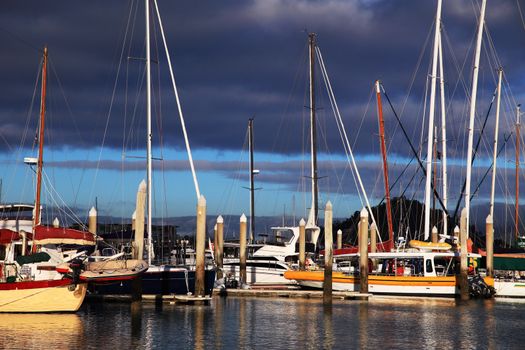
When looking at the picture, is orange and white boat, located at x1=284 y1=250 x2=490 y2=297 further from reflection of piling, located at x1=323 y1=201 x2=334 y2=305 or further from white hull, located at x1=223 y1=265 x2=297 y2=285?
reflection of piling, located at x1=323 y1=201 x2=334 y2=305

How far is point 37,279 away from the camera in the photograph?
129ft

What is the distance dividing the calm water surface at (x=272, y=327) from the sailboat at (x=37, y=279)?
0.59 meters

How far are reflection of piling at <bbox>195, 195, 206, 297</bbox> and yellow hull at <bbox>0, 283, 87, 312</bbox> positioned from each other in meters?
5.93

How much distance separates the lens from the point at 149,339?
31859 millimetres

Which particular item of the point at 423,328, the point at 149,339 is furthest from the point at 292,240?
the point at 149,339

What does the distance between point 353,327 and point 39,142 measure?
2134 cm

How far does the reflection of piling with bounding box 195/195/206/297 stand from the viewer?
41250 millimetres

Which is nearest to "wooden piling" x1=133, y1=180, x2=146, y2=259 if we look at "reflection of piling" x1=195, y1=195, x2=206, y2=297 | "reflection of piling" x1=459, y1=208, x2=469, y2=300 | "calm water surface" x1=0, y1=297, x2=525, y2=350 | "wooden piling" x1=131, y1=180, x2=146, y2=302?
"wooden piling" x1=131, y1=180, x2=146, y2=302

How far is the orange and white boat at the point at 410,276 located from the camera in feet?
164

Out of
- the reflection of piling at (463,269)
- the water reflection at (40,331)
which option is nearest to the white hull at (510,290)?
the reflection of piling at (463,269)

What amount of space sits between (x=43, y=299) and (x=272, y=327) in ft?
34.3

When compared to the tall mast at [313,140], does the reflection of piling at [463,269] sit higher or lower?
lower

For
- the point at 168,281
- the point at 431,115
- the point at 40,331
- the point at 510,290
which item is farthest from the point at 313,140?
the point at 40,331

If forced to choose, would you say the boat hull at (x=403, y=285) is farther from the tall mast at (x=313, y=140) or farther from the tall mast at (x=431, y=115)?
the tall mast at (x=313, y=140)
